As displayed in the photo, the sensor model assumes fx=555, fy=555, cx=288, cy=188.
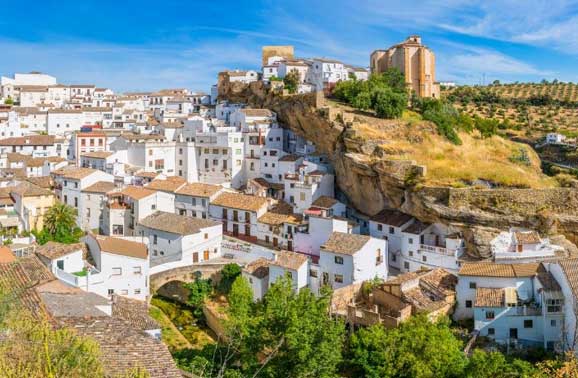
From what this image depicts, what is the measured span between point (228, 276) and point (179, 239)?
3529 millimetres

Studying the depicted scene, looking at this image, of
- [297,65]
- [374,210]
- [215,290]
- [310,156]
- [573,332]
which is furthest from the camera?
[297,65]

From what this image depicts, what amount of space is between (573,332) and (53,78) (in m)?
80.4

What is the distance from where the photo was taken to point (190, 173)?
4112 cm

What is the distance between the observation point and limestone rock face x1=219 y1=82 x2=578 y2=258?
26.2 meters

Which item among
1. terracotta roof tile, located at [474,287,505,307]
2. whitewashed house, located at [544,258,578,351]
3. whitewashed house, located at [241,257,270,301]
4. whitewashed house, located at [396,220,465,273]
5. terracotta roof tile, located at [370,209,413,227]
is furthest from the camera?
terracotta roof tile, located at [370,209,413,227]

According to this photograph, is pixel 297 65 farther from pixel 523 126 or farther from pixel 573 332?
pixel 573 332

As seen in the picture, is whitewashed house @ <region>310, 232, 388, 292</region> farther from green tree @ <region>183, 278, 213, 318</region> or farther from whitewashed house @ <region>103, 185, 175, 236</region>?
whitewashed house @ <region>103, 185, 175, 236</region>

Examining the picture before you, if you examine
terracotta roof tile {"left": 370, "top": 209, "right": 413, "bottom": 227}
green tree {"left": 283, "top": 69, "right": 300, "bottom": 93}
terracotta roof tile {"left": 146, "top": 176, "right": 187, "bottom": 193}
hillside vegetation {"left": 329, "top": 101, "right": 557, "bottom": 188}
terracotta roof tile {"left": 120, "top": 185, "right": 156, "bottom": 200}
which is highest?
green tree {"left": 283, "top": 69, "right": 300, "bottom": 93}

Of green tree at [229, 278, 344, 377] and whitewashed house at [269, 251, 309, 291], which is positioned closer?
green tree at [229, 278, 344, 377]

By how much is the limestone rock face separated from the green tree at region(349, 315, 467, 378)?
27.4ft

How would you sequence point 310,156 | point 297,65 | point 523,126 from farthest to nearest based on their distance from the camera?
point 523,126
point 297,65
point 310,156

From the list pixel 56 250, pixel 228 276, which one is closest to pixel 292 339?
pixel 228 276

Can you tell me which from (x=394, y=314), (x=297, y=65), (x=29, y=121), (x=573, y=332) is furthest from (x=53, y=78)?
(x=573, y=332)

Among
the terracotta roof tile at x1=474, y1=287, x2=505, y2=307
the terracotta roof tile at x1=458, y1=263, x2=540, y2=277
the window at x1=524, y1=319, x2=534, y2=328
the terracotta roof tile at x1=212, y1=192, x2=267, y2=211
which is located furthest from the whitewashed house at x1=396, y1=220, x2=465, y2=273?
the terracotta roof tile at x1=212, y1=192, x2=267, y2=211
